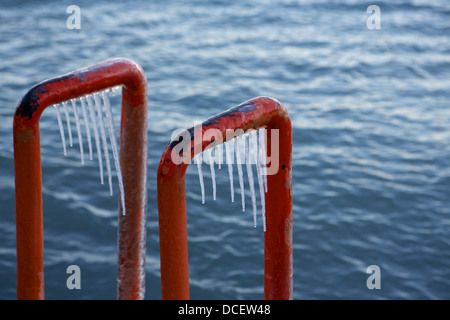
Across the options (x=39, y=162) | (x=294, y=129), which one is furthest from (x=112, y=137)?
(x=294, y=129)

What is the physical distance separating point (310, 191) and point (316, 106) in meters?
2.31

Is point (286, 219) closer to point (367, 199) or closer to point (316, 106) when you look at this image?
point (367, 199)

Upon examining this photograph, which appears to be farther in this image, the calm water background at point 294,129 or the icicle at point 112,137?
the calm water background at point 294,129

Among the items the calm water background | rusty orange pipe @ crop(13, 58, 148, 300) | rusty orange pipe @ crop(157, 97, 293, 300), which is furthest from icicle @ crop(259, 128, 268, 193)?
the calm water background

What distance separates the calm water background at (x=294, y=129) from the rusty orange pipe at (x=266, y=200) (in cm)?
331

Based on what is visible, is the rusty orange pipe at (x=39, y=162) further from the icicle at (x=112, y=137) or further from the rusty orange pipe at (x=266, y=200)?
the rusty orange pipe at (x=266, y=200)

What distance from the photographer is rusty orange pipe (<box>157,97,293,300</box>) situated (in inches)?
113

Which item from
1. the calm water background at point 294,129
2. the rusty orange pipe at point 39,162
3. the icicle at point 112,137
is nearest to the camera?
the rusty orange pipe at point 39,162

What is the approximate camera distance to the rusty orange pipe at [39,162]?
3057 mm

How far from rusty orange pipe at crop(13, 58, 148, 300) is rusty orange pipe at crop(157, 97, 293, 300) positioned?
2.16 feet

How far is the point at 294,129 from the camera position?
963cm

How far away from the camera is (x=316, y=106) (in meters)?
10.3

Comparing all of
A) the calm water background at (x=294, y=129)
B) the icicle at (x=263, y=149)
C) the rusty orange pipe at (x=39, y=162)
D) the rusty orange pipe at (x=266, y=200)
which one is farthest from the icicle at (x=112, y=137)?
the calm water background at (x=294, y=129)

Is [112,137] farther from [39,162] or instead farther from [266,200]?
[266,200]
